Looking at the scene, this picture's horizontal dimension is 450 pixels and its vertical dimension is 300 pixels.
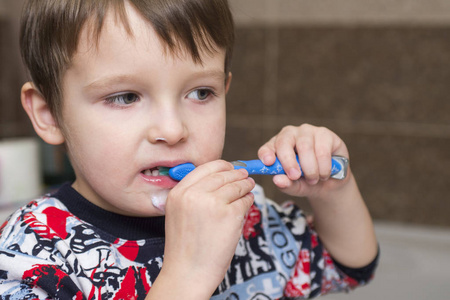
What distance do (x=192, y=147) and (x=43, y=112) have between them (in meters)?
0.21

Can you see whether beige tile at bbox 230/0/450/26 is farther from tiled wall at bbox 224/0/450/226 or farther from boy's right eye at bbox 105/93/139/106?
boy's right eye at bbox 105/93/139/106

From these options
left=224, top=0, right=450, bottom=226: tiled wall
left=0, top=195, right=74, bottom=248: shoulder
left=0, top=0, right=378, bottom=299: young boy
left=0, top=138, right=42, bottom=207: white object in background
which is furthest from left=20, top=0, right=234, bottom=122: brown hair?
left=224, top=0, right=450, bottom=226: tiled wall

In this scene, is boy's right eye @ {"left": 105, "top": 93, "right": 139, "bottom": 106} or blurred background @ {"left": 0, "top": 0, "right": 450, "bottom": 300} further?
blurred background @ {"left": 0, "top": 0, "right": 450, "bottom": 300}

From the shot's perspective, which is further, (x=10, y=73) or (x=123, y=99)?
(x=10, y=73)

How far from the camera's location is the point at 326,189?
70cm

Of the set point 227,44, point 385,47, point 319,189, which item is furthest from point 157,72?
point 385,47

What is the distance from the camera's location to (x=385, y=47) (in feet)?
4.47

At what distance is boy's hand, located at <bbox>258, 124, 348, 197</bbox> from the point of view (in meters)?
0.62

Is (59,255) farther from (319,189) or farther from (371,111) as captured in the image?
(371,111)

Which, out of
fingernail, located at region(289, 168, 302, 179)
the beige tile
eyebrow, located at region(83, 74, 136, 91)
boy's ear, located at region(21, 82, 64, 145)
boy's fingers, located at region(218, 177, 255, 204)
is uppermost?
the beige tile

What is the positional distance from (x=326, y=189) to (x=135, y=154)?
0.28m

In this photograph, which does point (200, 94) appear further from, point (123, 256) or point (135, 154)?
point (123, 256)

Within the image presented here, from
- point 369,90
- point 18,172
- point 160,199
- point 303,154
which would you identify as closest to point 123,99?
point 160,199

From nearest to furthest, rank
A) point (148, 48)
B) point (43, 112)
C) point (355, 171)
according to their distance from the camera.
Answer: point (148, 48) < point (43, 112) < point (355, 171)
